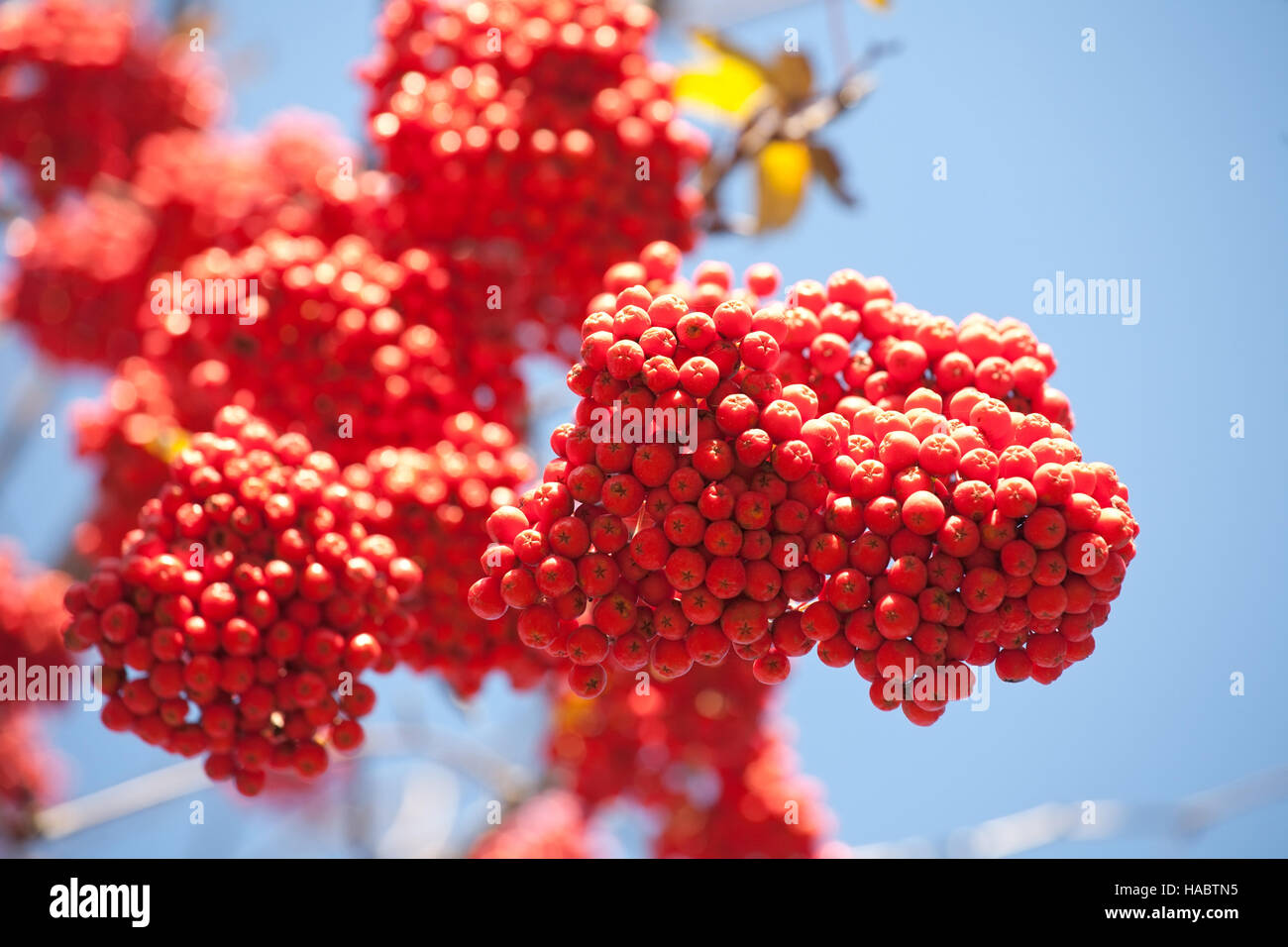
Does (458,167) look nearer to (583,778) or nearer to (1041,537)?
(1041,537)

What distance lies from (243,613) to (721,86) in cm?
341

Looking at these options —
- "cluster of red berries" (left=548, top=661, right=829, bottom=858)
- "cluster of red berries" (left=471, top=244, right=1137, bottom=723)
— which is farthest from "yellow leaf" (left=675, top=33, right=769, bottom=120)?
"cluster of red berries" (left=548, top=661, right=829, bottom=858)

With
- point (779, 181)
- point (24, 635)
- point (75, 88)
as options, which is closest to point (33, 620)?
point (24, 635)

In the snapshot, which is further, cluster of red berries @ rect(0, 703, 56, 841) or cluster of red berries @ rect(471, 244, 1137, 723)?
cluster of red berries @ rect(0, 703, 56, 841)

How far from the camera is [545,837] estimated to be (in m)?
7.75

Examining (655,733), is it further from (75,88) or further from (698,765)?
(75,88)

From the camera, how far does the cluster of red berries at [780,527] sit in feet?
10.1

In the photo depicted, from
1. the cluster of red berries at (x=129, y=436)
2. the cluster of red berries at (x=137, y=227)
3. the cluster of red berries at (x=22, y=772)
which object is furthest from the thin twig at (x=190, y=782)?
the cluster of red berries at (x=137, y=227)

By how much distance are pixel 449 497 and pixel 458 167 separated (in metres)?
1.49

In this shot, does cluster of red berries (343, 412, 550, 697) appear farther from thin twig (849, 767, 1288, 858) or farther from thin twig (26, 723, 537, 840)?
thin twig (849, 767, 1288, 858)

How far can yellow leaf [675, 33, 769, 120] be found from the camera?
→ 5359mm

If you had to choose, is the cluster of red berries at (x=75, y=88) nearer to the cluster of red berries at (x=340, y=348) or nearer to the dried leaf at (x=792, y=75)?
the cluster of red berries at (x=340, y=348)

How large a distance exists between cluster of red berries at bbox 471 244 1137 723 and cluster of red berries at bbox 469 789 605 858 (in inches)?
166

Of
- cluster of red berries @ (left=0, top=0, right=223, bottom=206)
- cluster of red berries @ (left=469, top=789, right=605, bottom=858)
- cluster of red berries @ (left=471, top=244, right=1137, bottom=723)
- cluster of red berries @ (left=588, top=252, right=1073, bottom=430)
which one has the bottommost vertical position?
cluster of red berries @ (left=469, top=789, right=605, bottom=858)
